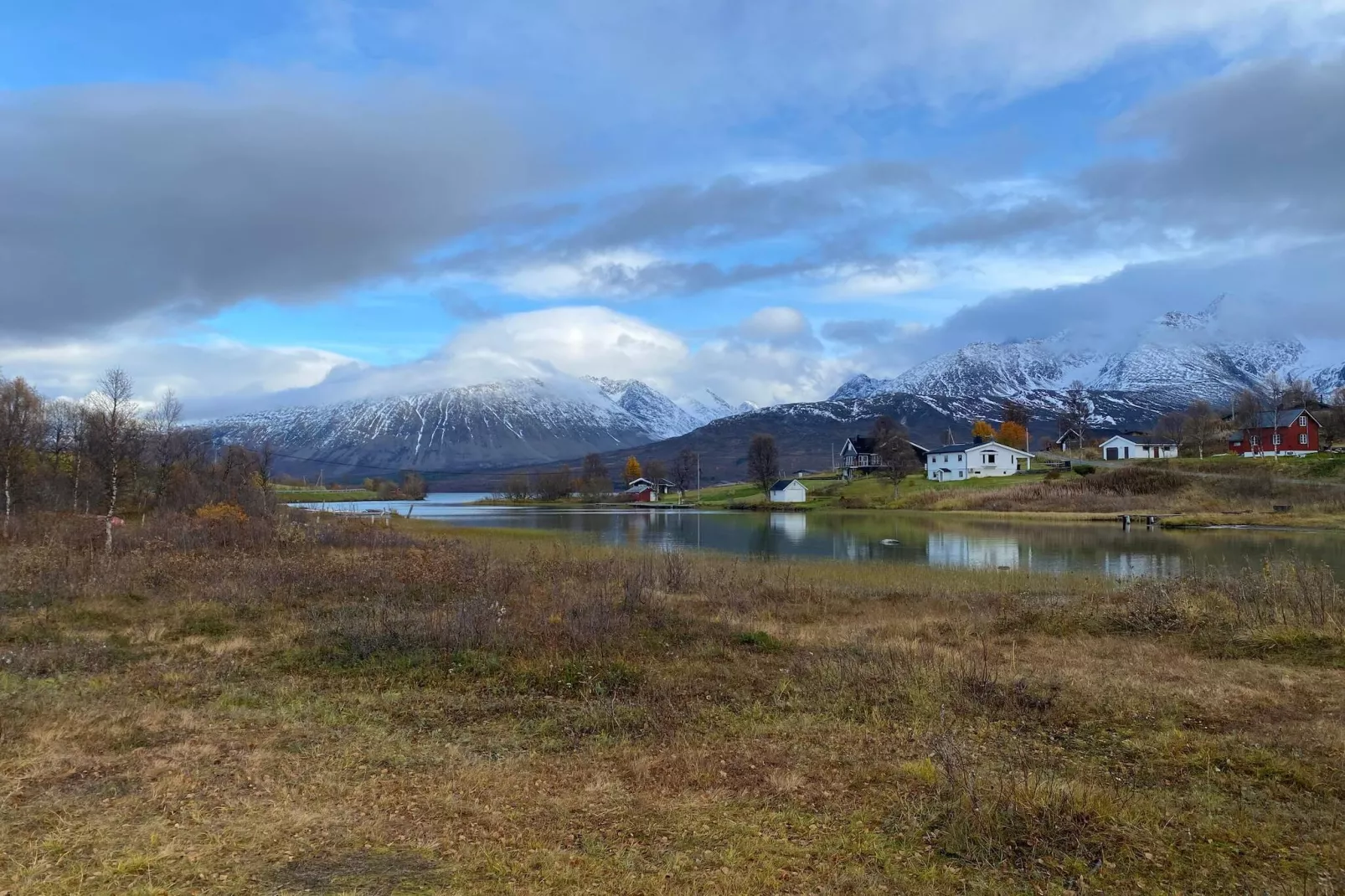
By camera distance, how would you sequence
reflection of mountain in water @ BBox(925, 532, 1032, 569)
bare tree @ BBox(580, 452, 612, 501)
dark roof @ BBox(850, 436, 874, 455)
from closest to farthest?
reflection of mountain in water @ BBox(925, 532, 1032, 569)
dark roof @ BBox(850, 436, 874, 455)
bare tree @ BBox(580, 452, 612, 501)

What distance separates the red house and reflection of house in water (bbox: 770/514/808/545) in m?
54.6

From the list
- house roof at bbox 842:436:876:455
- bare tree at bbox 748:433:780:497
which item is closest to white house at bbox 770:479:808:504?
bare tree at bbox 748:433:780:497

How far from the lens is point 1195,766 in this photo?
28.5 ft

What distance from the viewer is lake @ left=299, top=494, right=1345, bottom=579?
121ft

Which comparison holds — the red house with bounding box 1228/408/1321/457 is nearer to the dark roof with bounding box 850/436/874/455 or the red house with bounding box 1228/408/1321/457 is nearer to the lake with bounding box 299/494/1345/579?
the lake with bounding box 299/494/1345/579

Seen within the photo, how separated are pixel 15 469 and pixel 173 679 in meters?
41.6

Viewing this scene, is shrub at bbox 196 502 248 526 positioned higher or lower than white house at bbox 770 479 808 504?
higher

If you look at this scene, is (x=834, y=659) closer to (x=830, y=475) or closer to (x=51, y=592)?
(x=51, y=592)

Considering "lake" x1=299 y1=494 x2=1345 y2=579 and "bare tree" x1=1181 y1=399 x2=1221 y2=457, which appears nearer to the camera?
"lake" x1=299 y1=494 x2=1345 y2=579

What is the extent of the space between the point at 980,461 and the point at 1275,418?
33.4 m

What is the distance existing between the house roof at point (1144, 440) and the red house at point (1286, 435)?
14476mm

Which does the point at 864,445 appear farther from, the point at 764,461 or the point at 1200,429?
the point at 1200,429

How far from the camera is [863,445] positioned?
127188mm

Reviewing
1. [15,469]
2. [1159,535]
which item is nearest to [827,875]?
[15,469]
